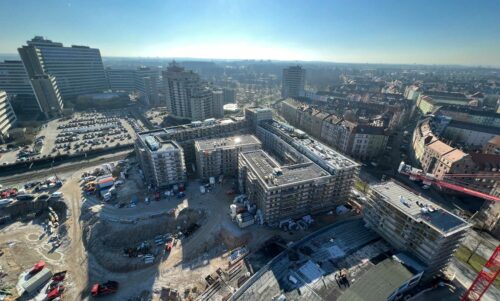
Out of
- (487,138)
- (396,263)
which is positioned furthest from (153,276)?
(487,138)

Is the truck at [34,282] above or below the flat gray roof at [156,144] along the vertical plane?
below

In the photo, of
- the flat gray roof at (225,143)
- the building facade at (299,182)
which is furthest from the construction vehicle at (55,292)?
the flat gray roof at (225,143)

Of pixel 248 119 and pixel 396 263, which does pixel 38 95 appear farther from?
pixel 396 263

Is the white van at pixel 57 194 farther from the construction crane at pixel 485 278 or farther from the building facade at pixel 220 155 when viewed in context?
the construction crane at pixel 485 278

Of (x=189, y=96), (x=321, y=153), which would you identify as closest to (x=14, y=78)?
(x=189, y=96)

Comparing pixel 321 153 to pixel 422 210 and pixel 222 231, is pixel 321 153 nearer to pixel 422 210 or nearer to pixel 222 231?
pixel 422 210

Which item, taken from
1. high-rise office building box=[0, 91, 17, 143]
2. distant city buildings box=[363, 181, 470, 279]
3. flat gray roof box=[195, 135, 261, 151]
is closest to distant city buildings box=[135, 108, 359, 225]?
flat gray roof box=[195, 135, 261, 151]
